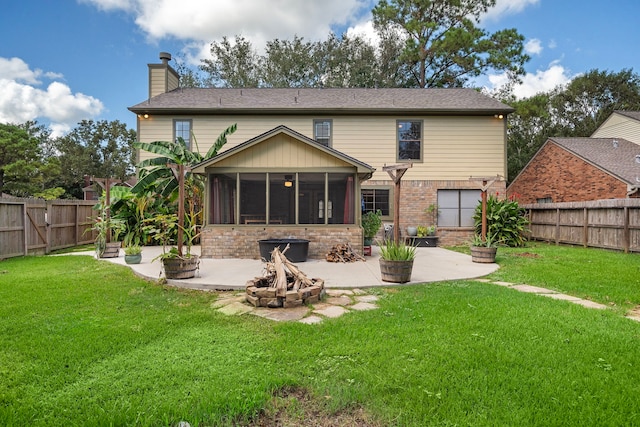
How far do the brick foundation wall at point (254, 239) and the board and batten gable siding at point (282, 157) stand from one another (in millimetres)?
1684

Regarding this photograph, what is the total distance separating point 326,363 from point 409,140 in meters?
11.1

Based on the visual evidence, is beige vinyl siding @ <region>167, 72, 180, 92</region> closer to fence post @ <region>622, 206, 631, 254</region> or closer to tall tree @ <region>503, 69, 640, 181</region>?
fence post @ <region>622, 206, 631, 254</region>

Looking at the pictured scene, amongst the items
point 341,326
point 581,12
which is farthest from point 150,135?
point 581,12

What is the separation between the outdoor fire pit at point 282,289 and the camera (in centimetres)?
449

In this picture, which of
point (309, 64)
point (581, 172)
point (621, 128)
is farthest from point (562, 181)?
point (309, 64)

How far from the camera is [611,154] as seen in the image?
595 inches

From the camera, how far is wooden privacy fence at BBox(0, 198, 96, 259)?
880 centimetres

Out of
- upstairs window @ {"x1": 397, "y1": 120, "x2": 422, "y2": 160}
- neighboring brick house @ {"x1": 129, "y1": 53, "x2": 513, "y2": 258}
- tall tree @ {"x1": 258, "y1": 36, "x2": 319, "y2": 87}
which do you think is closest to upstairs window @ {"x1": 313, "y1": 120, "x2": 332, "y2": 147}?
neighboring brick house @ {"x1": 129, "y1": 53, "x2": 513, "y2": 258}

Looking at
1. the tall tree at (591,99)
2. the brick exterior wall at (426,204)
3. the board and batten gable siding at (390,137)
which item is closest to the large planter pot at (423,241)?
the brick exterior wall at (426,204)

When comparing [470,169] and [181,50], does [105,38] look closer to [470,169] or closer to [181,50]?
[181,50]

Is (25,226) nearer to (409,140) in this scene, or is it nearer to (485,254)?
(485,254)

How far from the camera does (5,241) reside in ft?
28.6

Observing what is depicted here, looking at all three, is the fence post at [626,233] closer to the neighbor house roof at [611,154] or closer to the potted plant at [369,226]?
the neighbor house roof at [611,154]

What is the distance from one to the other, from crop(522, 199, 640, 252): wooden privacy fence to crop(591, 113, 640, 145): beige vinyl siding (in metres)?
8.79
